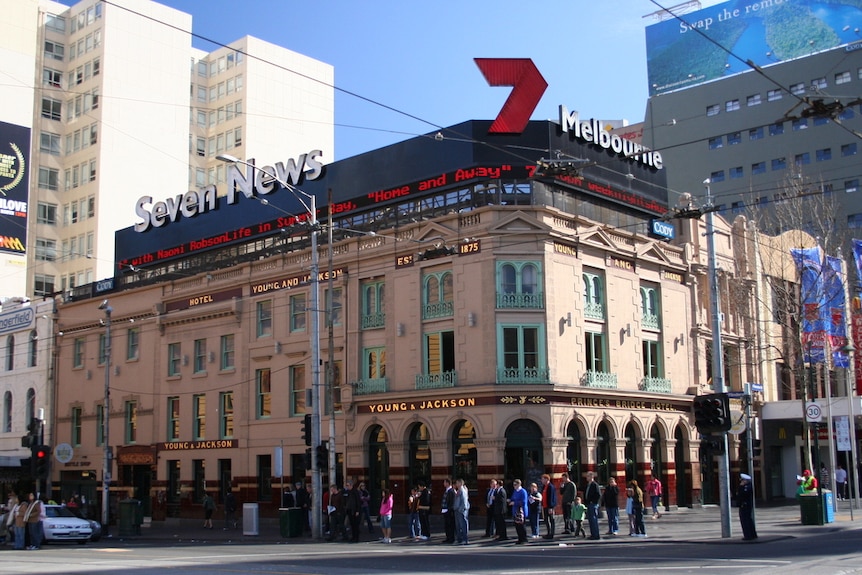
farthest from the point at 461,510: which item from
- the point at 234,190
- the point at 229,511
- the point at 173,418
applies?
the point at 234,190

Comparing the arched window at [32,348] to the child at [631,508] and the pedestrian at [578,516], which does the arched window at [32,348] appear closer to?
the pedestrian at [578,516]

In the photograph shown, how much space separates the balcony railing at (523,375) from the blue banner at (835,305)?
48.1ft

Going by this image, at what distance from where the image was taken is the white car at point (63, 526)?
31266 millimetres

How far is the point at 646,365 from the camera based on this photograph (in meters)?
39.4

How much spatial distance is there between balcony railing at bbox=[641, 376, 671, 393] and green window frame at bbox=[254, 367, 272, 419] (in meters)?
15.6

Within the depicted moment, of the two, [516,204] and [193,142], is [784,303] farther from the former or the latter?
[193,142]

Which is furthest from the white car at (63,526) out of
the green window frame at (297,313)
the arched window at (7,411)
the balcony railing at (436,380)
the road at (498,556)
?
the arched window at (7,411)

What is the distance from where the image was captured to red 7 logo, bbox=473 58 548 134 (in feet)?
120

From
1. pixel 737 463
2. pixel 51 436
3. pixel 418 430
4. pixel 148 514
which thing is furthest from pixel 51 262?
pixel 737 463

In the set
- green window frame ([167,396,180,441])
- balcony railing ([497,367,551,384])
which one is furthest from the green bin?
green window frame ([167,396,180,441])

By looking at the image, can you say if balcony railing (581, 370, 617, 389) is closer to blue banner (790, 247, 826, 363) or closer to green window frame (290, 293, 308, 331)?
blue banner (790, 247, 826, 363)

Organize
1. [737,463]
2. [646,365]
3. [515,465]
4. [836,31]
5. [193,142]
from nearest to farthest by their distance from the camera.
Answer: [515,465] < [646,365] < [737,463] < [836,31] < [193,142]

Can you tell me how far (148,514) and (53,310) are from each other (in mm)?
13365

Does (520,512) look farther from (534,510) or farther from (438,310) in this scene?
(438,310)
